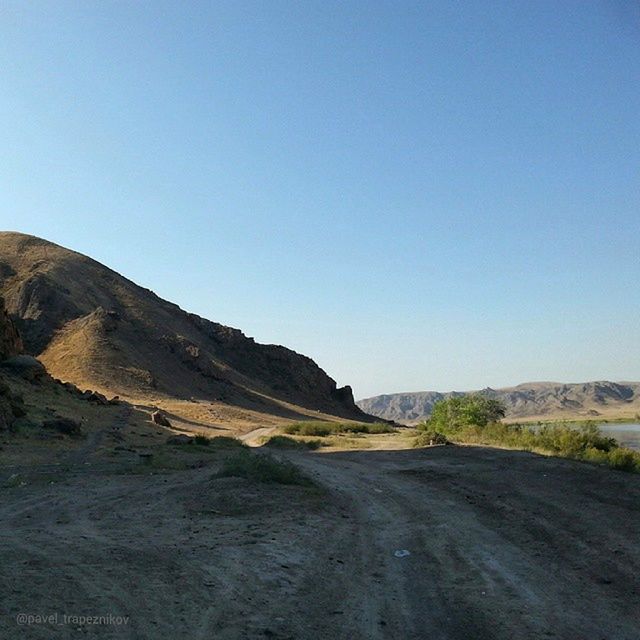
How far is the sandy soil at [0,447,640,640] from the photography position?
5328 millimetres

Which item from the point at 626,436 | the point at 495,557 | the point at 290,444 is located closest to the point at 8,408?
the point at 290,444

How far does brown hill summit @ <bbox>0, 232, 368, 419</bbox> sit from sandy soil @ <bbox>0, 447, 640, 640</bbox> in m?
50.9

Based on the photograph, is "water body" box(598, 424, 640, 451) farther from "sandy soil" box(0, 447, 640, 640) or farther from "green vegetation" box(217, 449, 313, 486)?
"sandy soil" box(0, 447, 640, 640)

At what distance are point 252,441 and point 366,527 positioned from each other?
91.6ft

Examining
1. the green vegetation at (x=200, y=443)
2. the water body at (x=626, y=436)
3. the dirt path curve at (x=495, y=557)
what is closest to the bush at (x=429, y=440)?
the water body at (x=626, y=436)

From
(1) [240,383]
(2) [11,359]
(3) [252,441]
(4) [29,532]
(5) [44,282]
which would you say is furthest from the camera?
(1) [240,383]

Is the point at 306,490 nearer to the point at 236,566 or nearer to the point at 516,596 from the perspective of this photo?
the point at 236,566

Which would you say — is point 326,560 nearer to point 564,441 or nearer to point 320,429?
point 564,441

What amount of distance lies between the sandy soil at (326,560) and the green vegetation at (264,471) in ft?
1.90

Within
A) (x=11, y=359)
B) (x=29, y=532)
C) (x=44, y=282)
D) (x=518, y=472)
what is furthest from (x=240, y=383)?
(x=29, y=532)

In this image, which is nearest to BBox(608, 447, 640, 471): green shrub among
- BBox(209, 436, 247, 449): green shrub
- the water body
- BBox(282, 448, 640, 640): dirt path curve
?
BBox(282, 448, 640, 640): dirt path curve

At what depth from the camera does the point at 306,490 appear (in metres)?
12.2

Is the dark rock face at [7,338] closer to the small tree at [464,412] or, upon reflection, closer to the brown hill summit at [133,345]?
the brown hill summit at [133,345]

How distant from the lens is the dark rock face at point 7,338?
4092 cm
